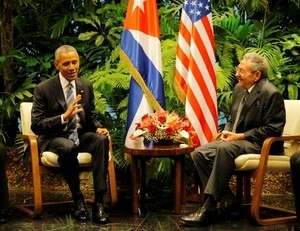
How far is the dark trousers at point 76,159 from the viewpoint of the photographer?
220 inches

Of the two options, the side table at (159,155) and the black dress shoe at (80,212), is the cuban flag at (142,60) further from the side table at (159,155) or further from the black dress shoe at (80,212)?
the black dress shoe at (80,212)

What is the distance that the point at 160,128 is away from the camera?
5957mm

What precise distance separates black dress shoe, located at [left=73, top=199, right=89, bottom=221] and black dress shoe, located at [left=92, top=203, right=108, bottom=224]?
0.07 metres

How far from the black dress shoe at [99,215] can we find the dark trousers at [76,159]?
0.09 m

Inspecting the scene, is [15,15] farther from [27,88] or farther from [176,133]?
[176,133]

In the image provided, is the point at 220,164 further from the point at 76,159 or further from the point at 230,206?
the point at 76,159

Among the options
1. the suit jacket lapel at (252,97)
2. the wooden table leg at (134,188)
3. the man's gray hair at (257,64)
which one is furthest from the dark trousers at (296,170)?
the wooden table leg at (134,188)

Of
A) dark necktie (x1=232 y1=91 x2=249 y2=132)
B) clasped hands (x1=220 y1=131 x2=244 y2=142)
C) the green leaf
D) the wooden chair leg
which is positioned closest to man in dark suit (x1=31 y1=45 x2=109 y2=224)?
the wooden chair leg

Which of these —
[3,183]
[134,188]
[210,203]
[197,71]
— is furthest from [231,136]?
[3,183]

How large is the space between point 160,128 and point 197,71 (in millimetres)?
938

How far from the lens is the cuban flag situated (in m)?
6.59

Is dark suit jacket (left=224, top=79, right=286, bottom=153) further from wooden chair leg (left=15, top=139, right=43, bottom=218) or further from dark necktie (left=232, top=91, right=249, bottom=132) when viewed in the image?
wooden chair leg (left=15, top=139, right=43, bottom=218)

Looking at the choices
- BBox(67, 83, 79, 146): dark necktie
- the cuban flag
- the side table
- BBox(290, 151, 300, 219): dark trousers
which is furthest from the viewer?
the cuban flag

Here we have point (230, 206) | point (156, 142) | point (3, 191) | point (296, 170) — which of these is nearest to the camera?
point (296, 170)
